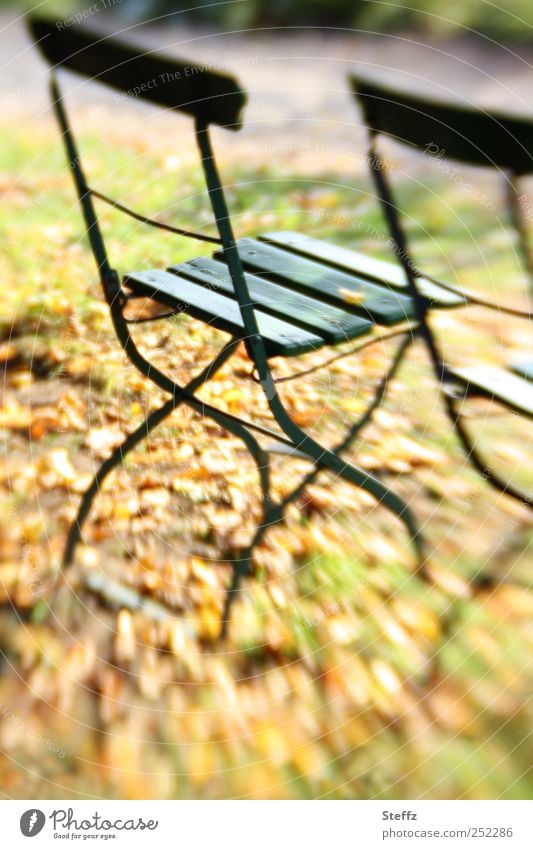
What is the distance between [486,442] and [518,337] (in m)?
0.39

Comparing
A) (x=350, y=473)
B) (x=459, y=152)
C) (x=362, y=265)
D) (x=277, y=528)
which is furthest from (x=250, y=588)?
(x=459, y=152)

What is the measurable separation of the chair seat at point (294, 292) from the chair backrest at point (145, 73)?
333 mm

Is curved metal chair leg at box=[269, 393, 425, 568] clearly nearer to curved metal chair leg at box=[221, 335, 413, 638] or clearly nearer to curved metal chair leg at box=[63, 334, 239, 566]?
curved metal chair leg at box=[221, 335, 413, 638]

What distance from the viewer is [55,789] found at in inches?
52.7

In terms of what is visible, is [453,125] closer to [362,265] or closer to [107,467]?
[362,265]

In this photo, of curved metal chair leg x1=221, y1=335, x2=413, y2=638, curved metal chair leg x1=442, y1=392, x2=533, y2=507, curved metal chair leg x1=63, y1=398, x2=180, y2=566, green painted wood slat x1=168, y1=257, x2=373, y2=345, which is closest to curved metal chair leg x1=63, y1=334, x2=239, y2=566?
curved metal chair leg x1=63, y1=398, x2=180, y2=566

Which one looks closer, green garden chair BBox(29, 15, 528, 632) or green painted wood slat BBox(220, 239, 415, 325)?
green garden chair BBox(29, 15, 528, 632)

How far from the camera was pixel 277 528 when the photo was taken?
5.45ft

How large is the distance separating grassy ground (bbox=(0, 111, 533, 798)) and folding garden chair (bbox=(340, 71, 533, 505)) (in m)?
0.23

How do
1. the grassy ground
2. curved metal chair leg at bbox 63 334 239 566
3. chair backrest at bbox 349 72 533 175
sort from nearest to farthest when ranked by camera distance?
chair backrest at bbox 349 72 533 175, the grassy ground, curved metal chair leg at bbox 63 334 239 566

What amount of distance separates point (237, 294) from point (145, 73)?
0.40 metres

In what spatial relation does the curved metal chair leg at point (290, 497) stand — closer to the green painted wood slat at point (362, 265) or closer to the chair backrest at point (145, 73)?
the green painted wood slat at point (362, 265)

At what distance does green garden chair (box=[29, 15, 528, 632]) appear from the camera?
137 centimetres
